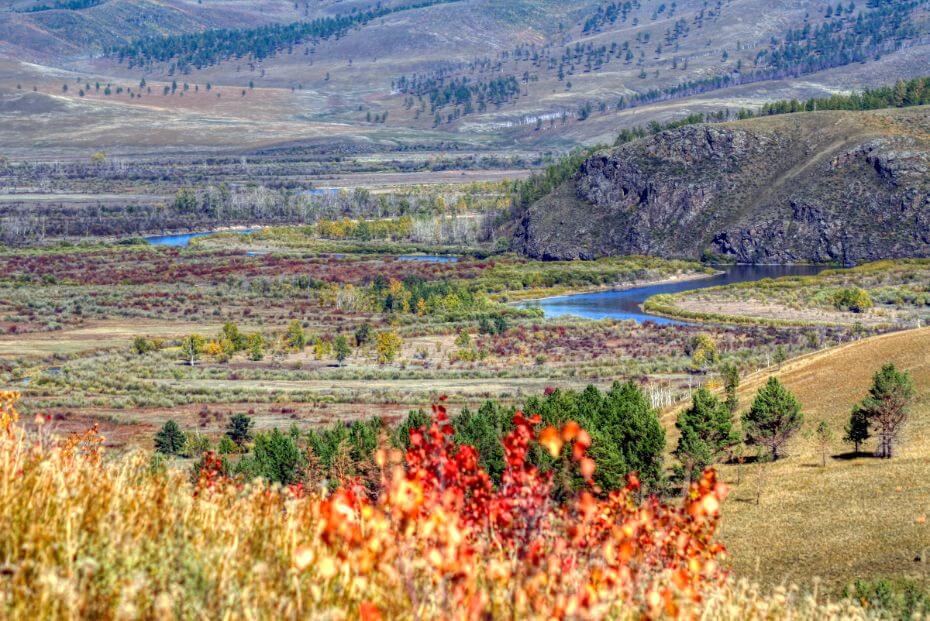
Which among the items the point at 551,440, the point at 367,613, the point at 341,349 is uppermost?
the point at 551,440

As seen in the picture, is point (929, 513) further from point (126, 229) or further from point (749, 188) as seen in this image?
point (126, 229)

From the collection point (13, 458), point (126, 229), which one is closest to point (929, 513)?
point (13, 458)

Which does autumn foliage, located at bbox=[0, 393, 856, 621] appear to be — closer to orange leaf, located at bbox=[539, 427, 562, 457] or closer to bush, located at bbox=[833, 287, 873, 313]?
orange leaf, located at bbox=[539, 427, 562, 457]

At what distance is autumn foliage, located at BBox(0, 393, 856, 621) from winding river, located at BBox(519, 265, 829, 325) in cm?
10590

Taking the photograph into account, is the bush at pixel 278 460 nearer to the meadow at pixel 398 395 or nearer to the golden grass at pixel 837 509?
the meadow at pixel 398 395

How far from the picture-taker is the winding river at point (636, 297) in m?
121

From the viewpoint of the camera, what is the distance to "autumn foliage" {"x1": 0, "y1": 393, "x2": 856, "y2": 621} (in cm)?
629

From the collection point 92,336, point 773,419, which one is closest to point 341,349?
point 92,336

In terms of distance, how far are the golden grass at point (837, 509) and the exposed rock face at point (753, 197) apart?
364ft

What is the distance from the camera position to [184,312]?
122 metres

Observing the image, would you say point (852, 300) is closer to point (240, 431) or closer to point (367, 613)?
point (240, 431)

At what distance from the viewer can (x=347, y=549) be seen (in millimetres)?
7203

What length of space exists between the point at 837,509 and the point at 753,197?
471ft

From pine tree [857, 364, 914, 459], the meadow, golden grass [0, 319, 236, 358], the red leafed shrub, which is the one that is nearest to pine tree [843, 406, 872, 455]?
pine tree [857, 364, 914, 459]
